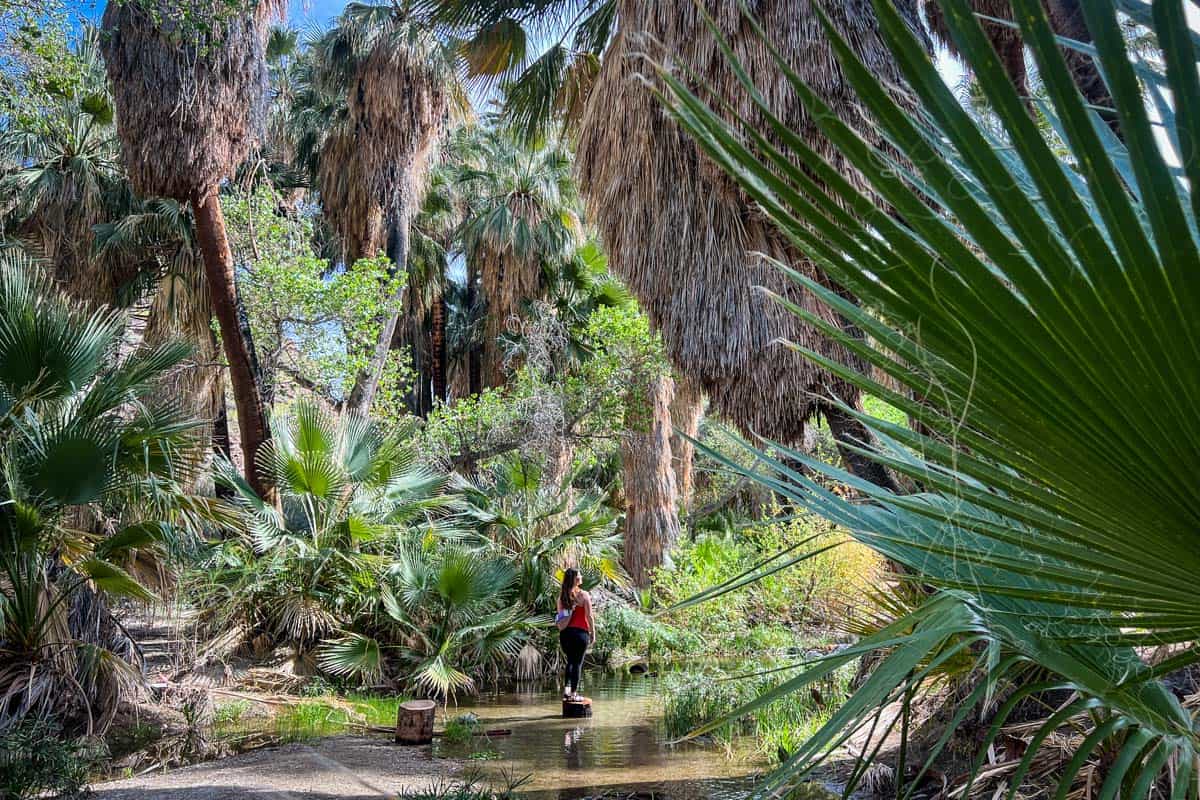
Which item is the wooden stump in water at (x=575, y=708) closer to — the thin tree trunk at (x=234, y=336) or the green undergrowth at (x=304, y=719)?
the green undergrowth at (x=304, y=719)

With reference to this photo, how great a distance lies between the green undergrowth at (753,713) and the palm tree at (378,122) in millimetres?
7731

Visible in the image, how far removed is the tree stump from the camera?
7117 millimetres

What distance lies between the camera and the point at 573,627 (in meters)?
9.03

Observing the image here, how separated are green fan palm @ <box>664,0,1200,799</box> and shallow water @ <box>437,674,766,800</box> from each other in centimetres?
460

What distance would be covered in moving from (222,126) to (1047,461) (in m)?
10.4

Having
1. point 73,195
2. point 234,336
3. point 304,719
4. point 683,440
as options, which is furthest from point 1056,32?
point 73,195

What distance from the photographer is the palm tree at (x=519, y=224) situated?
19922 mm

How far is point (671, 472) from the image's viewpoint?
16328 millimetres

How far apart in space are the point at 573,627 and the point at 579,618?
12 cm

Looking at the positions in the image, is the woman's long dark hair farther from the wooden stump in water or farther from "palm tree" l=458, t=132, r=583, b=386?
"palm tree" l=458, t=132, r=583, b=386

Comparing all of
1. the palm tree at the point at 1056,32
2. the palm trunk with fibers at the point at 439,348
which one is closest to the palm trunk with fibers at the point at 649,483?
the palm tree at the point at 1056,32

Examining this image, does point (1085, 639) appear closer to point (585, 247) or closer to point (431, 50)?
point (431, 50)

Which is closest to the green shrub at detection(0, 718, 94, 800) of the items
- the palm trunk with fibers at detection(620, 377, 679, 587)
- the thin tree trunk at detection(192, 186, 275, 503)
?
the thin tree trunk at detection(192, 186, 275, 503)

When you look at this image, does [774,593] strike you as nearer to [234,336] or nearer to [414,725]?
[414,725]
